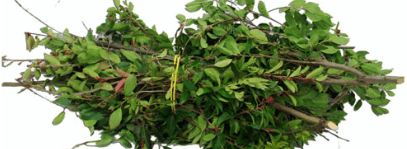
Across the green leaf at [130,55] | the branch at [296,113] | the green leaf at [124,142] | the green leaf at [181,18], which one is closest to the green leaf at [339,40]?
the branch at [296,113]

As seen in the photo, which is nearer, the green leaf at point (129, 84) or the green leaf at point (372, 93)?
the green leaf at point (129, 84)

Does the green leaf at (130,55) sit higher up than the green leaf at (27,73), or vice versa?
the green leaf at (130,55)

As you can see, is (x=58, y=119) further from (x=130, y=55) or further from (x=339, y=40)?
(x=339, y=40)

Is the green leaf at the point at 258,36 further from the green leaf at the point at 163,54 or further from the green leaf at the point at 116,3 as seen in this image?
the green leaf at the point at 116,3

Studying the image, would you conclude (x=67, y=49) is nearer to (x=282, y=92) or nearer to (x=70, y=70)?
(x=70, y=70)

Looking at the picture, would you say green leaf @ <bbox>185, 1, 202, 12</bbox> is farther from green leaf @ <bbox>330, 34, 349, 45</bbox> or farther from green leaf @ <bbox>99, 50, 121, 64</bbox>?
green leaf @ <bbox>330, 34, 349, 45</bbox>

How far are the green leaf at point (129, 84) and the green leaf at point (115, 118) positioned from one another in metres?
0.06

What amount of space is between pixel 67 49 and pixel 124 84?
0.87 ft

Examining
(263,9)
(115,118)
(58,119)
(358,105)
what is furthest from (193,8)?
(358,105)

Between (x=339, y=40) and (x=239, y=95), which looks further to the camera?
(x=339, y=40)

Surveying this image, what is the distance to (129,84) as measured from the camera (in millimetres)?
1630

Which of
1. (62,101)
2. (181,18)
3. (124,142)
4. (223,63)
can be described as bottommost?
(124,142)

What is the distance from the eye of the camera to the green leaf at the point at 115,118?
1640 mm

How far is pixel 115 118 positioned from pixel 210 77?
1.06 feet
